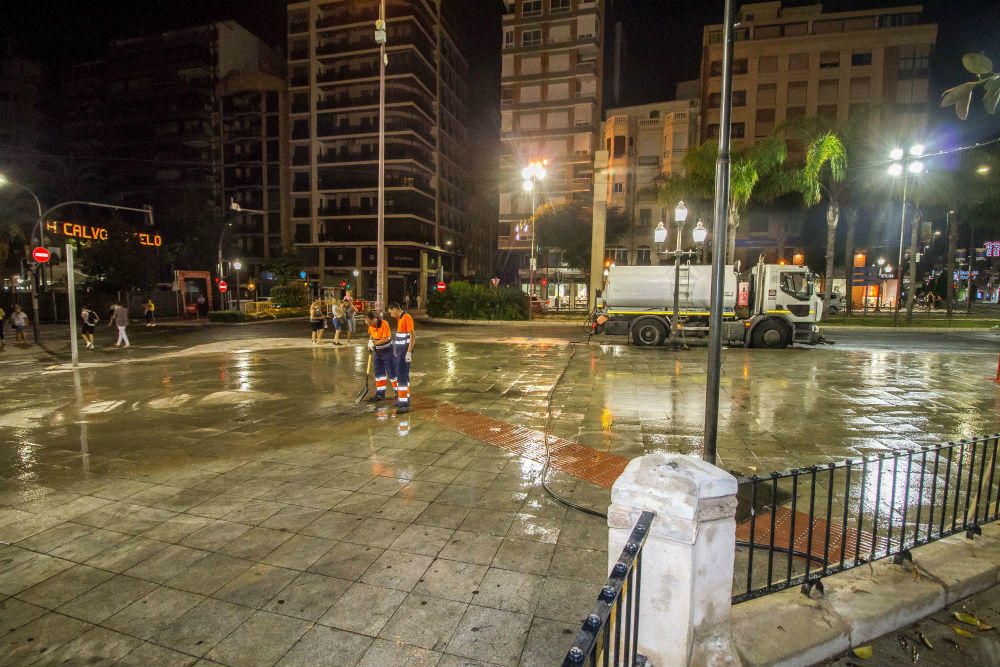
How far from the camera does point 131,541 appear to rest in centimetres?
421

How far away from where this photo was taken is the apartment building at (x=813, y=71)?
4541 cm

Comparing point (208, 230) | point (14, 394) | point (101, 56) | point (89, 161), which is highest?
point (101, 56)

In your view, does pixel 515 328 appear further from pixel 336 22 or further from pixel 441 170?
pixel 336 22

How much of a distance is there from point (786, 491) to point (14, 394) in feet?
45.2

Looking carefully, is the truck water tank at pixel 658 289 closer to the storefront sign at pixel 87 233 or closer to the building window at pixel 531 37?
the storefront sign at pixel 87 233

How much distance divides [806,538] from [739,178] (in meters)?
25.2

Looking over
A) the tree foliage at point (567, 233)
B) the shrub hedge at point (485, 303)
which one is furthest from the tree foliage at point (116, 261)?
the tree foliage at point (567, 233)

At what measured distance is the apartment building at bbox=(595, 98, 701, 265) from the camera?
52938 mm

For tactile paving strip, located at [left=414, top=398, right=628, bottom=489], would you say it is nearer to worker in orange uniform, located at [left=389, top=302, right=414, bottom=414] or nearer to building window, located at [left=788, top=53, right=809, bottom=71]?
worker in orange uniform, located at [left=389, top=302, right=414, bottom=414]

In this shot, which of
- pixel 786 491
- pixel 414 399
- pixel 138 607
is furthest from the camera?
pixel 414 399

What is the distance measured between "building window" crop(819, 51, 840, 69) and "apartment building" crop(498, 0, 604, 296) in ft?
68.9

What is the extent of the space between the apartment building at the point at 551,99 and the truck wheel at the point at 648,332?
35.3 meters

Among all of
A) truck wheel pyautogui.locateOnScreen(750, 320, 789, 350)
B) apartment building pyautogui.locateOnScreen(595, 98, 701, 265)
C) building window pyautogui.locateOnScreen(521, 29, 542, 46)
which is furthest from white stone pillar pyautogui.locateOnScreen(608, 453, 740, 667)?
building window pyautogui.locateOnScreen(521, 29, 542, 46)

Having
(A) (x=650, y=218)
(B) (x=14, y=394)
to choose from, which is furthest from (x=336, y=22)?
(B) (x=14, y=394)
